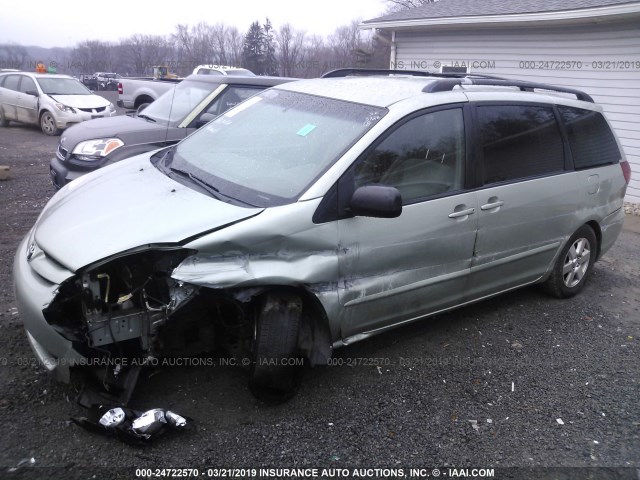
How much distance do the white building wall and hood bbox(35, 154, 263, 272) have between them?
852 centimetres

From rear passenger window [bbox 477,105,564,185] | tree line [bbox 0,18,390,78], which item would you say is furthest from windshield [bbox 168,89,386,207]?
tree line [bbox 0,18,390,78]

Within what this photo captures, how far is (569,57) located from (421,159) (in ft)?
26.3

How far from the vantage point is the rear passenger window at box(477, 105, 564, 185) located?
3.75m

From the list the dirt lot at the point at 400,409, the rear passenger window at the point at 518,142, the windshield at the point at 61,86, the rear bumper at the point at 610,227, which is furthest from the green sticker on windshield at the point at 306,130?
the windshield at the point at 61,86

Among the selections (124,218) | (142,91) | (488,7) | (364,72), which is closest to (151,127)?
(364,72)

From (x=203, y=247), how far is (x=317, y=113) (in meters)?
1.38

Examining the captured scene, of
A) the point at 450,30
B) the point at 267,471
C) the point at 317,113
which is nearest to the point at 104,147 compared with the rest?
the point at 317,113

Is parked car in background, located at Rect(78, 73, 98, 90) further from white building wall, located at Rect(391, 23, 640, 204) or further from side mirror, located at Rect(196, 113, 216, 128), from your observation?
side mirror, located at Rect(196, 113, 216, 128)

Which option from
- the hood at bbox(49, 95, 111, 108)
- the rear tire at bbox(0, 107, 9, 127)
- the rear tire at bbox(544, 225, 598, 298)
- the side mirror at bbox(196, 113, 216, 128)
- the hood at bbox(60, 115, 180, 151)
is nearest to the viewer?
the rear tire at bbox(544, 225, 598, 298)

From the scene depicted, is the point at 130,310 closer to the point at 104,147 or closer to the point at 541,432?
the point at 541,432

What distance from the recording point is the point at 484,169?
3.70 metres

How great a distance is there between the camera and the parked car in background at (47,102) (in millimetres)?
13578

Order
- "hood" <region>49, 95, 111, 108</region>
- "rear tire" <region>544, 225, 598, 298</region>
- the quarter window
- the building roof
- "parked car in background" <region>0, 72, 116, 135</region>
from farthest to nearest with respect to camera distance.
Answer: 1. the quarter window
2. "hood" <region>49, 95, 111, 108</region>
3. "parked car in background" <region>0, 72, 116, 135</region>
4. the building roof
5. "rear tire" <region>544, 225, 598, 298</region>

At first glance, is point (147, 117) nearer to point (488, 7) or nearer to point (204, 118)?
point (204, 118)
